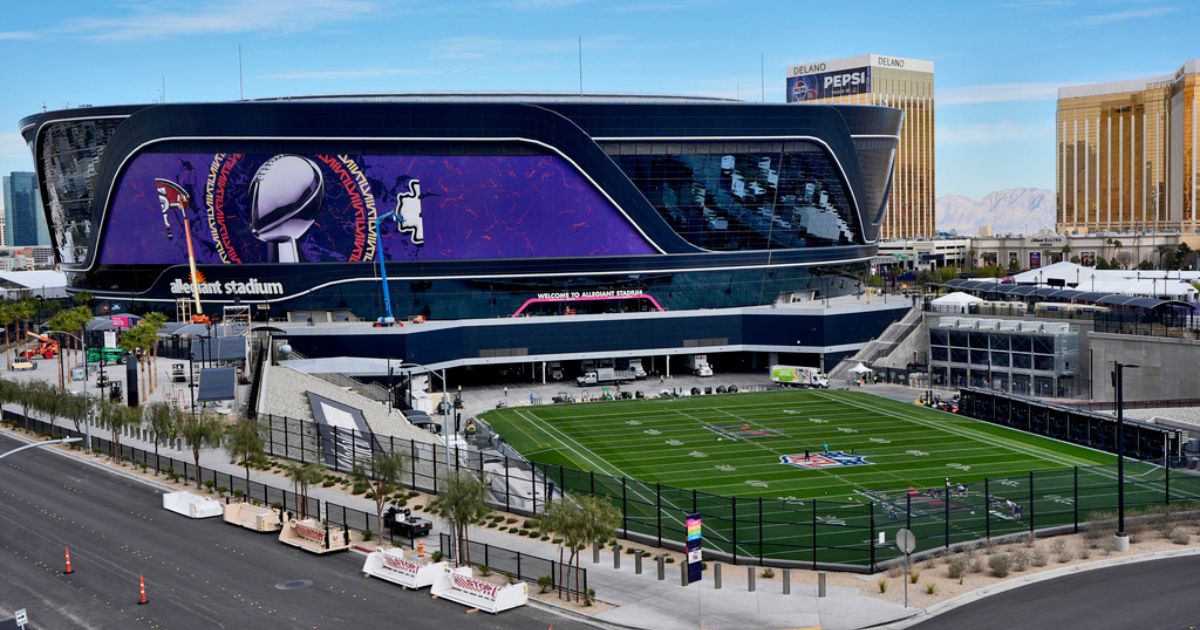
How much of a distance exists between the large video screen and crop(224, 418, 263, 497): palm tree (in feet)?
Result: 175

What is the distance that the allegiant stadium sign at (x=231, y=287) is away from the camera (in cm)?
11069

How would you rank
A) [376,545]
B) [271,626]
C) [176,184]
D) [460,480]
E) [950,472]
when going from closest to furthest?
[271,626]
[460,480]
[376,545]
[950,472]
[176,184]

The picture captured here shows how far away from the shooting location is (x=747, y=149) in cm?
11725

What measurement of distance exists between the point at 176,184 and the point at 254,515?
68.4 m

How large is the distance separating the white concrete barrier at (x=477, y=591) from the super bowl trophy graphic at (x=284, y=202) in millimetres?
74122

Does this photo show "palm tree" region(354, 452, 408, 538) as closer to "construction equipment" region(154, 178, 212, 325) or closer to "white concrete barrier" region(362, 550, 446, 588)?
"white concrete barrier" region(362, 550, 446, 588)

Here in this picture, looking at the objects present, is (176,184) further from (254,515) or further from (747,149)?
(254,515)

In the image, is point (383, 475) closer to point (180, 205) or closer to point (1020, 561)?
point (1020, 561)

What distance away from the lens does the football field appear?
207 ft

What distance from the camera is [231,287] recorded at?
111312 mm

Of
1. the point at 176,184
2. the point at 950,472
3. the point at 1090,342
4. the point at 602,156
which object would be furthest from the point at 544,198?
the point at 950,472

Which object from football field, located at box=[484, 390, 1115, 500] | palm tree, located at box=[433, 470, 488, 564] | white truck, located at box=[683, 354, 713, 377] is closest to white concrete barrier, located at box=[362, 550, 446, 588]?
palm tree, located at box=[433, 470, 488, 564]

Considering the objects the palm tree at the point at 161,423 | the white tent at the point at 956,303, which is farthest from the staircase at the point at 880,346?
the palm tree at the point at 161,423

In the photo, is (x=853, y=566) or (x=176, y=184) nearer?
(x=853, y=566)
